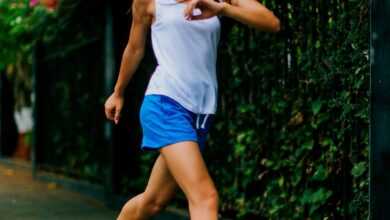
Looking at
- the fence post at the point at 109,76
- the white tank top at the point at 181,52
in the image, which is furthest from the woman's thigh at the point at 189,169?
the fence post at the point at 109,76

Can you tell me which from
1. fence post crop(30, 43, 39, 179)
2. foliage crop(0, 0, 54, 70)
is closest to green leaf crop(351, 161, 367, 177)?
foliage crop(0, 0, 54, 70)

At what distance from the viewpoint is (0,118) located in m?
17.5

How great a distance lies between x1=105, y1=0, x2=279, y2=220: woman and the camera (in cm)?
388

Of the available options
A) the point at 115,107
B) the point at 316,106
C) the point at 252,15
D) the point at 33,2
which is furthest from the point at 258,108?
the point at 33,2

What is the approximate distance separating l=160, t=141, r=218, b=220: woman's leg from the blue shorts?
5 centimetres

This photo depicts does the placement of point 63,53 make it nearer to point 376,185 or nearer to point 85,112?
point 85,112

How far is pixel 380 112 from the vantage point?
3617 mm

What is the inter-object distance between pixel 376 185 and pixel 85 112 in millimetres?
7158

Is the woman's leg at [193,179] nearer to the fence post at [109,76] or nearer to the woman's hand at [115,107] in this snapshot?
the woman's hand at [115,107]

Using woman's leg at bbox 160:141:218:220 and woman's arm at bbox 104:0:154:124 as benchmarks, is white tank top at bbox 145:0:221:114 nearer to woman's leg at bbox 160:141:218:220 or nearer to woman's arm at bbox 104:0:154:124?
woman's arm at bbox 104:0:154:124

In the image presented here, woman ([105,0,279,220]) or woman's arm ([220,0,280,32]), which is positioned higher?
woman's arm ([220,0,280,32])

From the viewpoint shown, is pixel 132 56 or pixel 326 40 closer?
pixel 132 56

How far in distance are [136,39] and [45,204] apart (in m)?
5.29

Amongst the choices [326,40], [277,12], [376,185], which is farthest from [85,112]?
[376,185]
